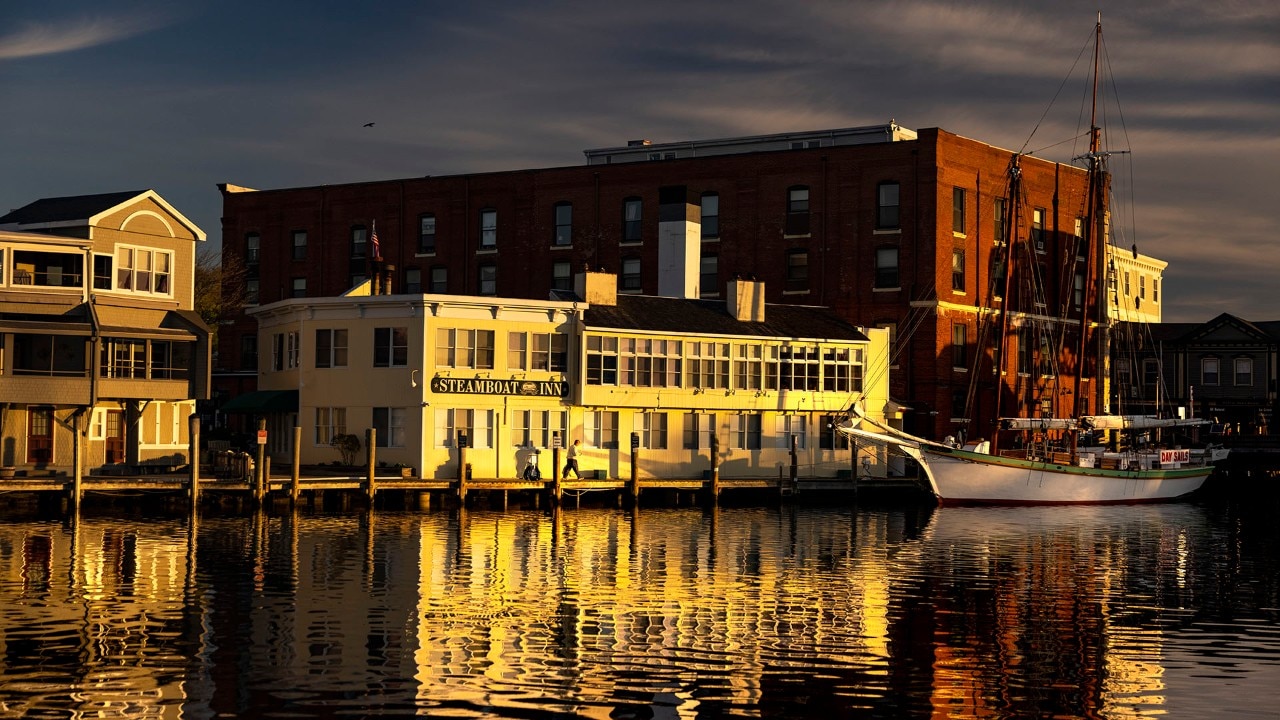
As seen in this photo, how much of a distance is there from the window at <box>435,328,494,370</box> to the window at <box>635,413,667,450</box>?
852 cm

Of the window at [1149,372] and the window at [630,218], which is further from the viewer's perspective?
the window at [1149,372]

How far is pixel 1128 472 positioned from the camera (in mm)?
81375

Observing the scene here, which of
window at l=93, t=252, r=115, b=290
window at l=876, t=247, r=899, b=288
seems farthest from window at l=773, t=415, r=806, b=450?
window at l=93, t=252, r=115, b=290

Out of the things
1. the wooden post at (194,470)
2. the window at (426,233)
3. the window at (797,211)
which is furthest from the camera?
the window at (426,233)

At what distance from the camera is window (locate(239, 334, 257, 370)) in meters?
105

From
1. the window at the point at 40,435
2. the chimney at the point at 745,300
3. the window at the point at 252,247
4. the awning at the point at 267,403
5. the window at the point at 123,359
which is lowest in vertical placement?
the window at the point at 40,435

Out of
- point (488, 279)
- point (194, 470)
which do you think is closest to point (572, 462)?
point (194, 470)

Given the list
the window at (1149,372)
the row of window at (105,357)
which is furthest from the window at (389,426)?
the window at (1149,372)

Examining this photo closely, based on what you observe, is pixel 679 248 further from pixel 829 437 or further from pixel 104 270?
pixel 104 270

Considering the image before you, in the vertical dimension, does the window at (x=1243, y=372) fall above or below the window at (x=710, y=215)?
below

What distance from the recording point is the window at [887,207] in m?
87.4

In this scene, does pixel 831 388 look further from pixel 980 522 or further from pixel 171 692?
pixel 171 692

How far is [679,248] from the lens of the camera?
85188 mm

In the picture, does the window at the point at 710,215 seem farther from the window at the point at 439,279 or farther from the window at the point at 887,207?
the window at the point at 439,279
